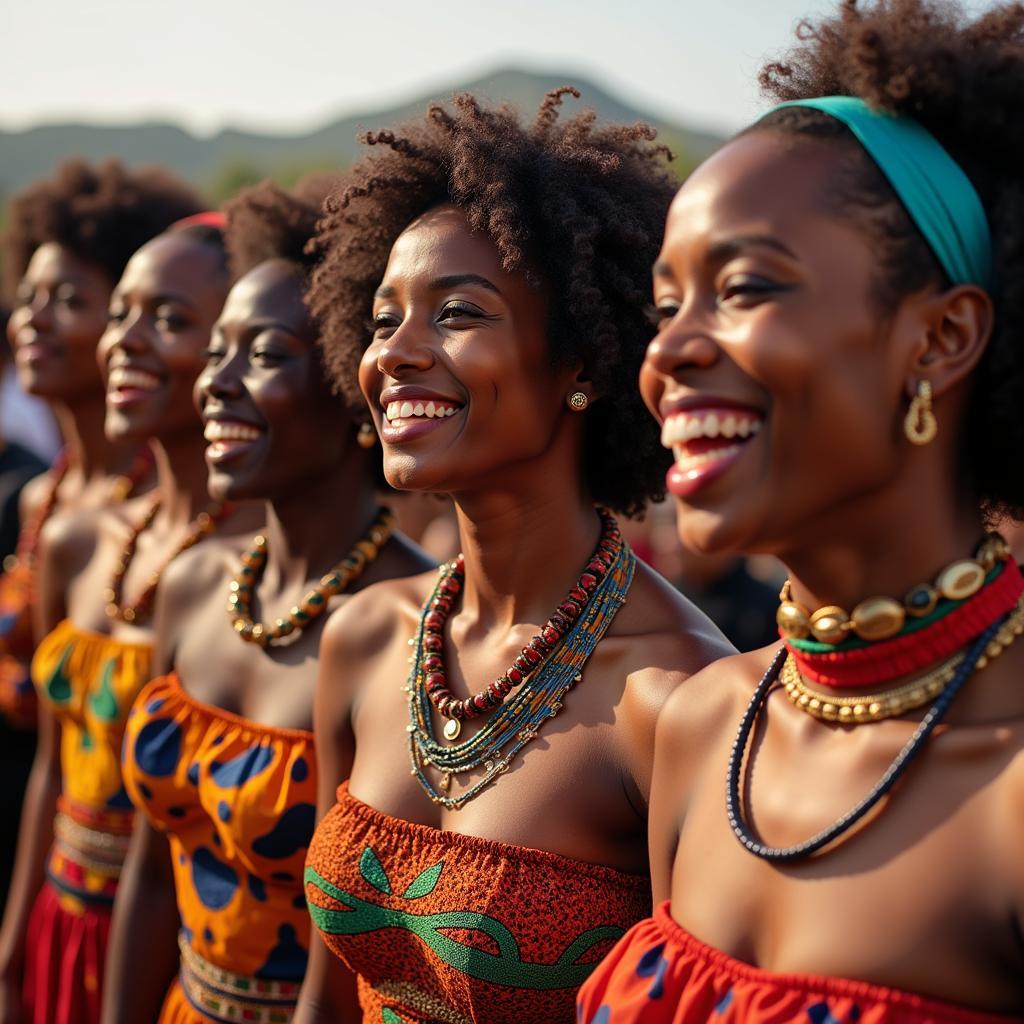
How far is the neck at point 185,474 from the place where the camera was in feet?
15.1

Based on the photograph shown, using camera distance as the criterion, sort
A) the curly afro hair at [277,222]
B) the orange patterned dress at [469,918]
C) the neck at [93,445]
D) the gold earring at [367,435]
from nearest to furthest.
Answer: the orange patterned dress at [469,918], the gold earring at [367,435], the curly afro hair at [277,222], the neck at [93,445]

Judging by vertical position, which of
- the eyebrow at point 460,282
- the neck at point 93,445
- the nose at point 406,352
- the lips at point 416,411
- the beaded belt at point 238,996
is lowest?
the beaded belt at point 238,996

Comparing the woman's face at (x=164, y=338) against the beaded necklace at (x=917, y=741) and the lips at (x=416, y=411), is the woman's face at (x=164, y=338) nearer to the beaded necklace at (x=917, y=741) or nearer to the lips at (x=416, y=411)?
the lips at (x=416, y=411)

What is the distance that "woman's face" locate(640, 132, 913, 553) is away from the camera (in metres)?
1.73

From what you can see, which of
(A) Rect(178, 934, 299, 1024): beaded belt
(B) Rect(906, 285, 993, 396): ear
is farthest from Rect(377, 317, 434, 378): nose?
(A) Rect(178, 934, 299, 1024): beaded belt

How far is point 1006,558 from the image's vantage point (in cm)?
183

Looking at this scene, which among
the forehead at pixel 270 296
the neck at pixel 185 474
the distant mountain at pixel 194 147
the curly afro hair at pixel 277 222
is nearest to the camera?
the forehead at pixel 270 296

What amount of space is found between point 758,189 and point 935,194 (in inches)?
9.2

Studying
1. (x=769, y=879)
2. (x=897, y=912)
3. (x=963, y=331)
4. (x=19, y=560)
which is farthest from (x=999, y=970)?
(x=19, y=560)

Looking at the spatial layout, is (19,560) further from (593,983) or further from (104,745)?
(593,983)

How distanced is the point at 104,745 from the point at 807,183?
130 inches

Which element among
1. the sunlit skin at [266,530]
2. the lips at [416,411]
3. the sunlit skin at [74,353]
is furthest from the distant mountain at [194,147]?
the lips at [416,411]

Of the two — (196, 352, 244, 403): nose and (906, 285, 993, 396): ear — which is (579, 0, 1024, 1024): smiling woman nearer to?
(906, 285, 993, 396): ear

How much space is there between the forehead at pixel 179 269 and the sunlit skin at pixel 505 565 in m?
1.75
